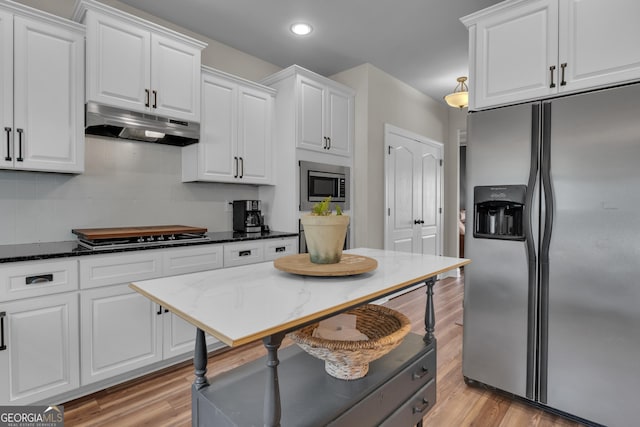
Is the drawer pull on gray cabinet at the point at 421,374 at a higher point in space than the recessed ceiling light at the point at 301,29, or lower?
lower

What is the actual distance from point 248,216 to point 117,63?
156 cm

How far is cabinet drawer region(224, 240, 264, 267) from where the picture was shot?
8.94 ft

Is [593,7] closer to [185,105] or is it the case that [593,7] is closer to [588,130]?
[588,130]

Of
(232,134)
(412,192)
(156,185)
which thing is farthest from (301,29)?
(412,192)

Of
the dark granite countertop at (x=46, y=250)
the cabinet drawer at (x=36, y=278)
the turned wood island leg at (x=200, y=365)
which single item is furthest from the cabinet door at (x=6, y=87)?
the turned wood island leg at (x=200, y=365)

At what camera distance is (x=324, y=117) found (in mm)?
3514

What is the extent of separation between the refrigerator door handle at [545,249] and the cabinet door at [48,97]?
2901 mm

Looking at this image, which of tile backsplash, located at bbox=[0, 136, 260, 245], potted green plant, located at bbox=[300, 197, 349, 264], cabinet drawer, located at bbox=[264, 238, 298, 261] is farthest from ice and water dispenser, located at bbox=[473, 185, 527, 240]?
tile backsplash, located at bbox=[0, 136, 260, 245]

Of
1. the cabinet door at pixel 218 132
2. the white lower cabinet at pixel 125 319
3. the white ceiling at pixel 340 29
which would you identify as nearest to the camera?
the white lower cabinet at pixel 125 319

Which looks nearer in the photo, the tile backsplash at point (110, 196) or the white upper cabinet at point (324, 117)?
the tile backsplash at point (110, 196)

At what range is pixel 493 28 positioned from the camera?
6.87 feet

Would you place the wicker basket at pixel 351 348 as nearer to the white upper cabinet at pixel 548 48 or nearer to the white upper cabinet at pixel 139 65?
the white upper cabinet at pixel 548 48

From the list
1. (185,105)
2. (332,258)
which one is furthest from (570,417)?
(185,105)

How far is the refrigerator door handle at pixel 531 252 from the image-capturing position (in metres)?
1.91
